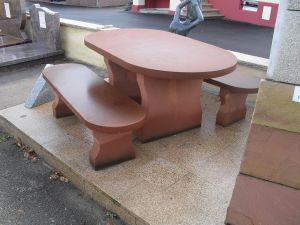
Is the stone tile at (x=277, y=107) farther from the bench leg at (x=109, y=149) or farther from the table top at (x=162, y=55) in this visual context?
the bench leg at (x=109, y=149)

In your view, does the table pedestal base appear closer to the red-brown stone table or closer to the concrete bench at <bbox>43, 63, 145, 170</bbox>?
the red-brown stone table

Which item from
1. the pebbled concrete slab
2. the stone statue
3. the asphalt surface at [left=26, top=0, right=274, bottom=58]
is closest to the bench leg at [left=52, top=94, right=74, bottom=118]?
the pebbled concrete slab

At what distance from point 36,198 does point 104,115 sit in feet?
3.11

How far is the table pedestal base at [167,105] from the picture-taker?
317cm

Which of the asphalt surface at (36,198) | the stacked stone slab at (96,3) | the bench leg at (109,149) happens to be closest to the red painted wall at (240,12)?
the stacked stone slab at (96,3)

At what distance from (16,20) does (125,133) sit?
5295 millimetres

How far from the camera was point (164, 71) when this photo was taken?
9.16ft

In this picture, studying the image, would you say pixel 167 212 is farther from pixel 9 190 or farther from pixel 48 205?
pixel 9 190

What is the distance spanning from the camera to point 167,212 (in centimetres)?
245

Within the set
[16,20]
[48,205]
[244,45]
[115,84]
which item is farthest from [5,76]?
[244,45]

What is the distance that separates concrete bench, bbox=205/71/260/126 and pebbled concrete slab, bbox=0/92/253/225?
0.11 metres

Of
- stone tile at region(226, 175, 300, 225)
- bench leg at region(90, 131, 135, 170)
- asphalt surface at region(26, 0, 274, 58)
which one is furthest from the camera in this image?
asphalt surface at region(26, 0, 274, 58)

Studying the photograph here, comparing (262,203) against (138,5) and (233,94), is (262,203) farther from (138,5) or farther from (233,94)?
(138,5)

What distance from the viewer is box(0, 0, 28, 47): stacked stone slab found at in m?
6.82
